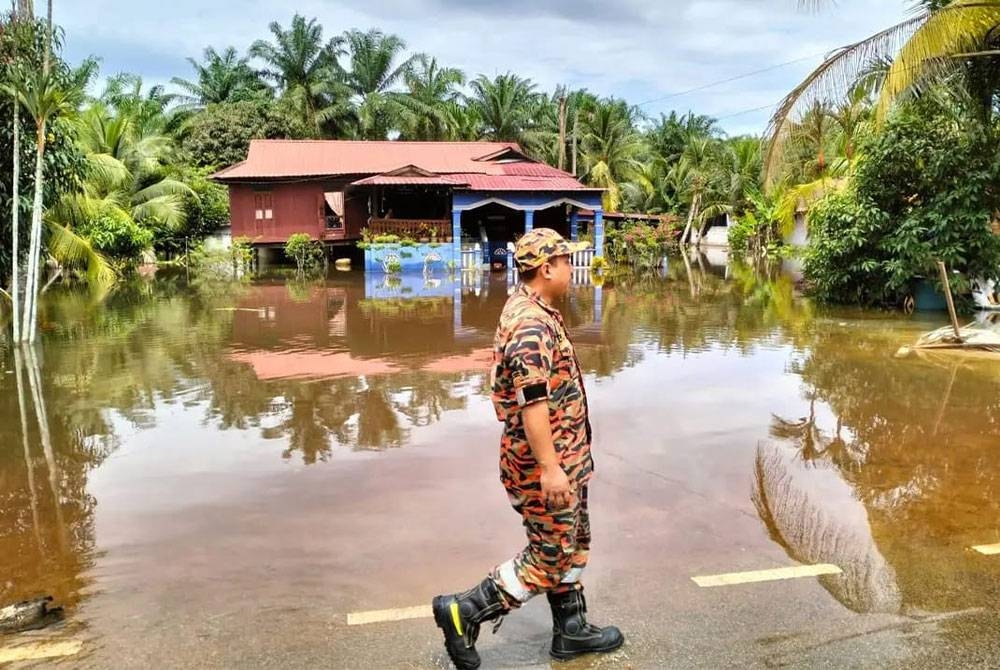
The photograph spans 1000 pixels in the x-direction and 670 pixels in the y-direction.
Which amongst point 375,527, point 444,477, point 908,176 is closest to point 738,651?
point 375,527

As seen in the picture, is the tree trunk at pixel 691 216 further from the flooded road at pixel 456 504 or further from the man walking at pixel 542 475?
the man walking at pixel 542 475

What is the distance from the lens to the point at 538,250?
282cm

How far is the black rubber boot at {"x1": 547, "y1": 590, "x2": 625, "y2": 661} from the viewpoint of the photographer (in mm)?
2889

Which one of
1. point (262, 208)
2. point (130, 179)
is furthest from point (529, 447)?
point (262, 208)

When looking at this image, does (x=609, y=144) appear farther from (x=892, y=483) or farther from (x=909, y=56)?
(x=892, y=483)

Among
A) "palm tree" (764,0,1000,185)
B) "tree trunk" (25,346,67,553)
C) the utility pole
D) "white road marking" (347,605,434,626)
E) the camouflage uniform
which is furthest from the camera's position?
the utility pole

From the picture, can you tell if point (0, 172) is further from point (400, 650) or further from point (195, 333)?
point (400, 650)

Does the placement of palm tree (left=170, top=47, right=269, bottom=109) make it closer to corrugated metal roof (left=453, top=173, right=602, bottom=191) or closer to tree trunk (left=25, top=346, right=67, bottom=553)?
corrugated metal roof (left=453, top=173, right=602, bottom=191)

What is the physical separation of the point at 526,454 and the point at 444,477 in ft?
8.22

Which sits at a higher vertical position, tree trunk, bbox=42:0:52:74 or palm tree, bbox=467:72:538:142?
palm tree, bbox=467:72:538:142

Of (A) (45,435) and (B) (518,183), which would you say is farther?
(B) (518,183)

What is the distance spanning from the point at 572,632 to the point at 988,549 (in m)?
2.24

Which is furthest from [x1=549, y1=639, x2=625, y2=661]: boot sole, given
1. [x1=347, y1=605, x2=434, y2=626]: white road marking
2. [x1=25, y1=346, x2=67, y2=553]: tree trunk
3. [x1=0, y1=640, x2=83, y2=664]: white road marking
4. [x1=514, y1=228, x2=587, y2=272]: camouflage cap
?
[x1=25, y1=346, x2=67, y2=553]: tree trunk

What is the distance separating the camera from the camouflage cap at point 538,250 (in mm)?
2814
